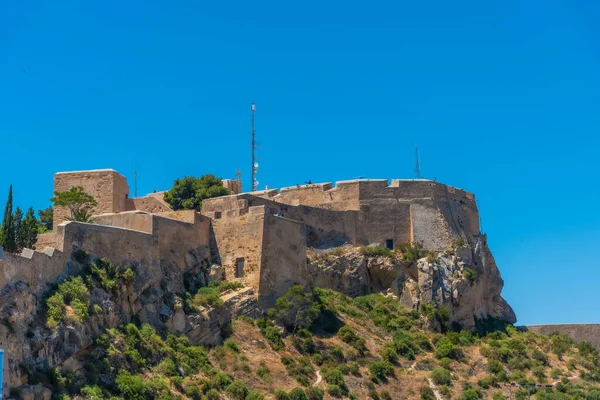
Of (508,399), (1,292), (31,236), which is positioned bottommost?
(508,399)

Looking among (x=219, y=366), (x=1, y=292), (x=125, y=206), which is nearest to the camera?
(x=1, y=292)

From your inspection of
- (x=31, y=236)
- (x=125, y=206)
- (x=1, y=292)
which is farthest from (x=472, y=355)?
(x=1, y=292)

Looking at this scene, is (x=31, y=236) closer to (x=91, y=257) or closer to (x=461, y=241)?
(x=91, y=257)

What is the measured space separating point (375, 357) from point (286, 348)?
11.9 ft

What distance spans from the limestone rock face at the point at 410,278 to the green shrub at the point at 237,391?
9.07 m

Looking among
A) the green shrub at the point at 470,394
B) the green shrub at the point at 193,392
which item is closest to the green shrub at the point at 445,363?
the green shrub at the point at 470,394

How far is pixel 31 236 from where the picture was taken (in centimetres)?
3734

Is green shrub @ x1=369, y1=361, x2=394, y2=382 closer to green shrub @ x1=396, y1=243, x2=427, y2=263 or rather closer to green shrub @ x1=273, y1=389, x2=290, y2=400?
green shrub @ x1=273, y1=389, x2=290, y2=400

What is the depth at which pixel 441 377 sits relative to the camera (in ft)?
138

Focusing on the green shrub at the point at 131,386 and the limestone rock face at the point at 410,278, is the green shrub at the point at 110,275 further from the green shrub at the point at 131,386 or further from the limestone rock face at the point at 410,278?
the limestone rock face at the point at 410,278

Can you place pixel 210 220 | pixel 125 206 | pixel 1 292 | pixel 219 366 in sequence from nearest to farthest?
pixel 1 292 < pixel 219 366 < pixel 210 220 < pixel 125 206

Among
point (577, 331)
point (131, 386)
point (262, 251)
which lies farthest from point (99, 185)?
point (577, 331)

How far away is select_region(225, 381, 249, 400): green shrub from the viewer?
36844mm

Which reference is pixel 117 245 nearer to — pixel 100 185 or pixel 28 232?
pixel 28 232
